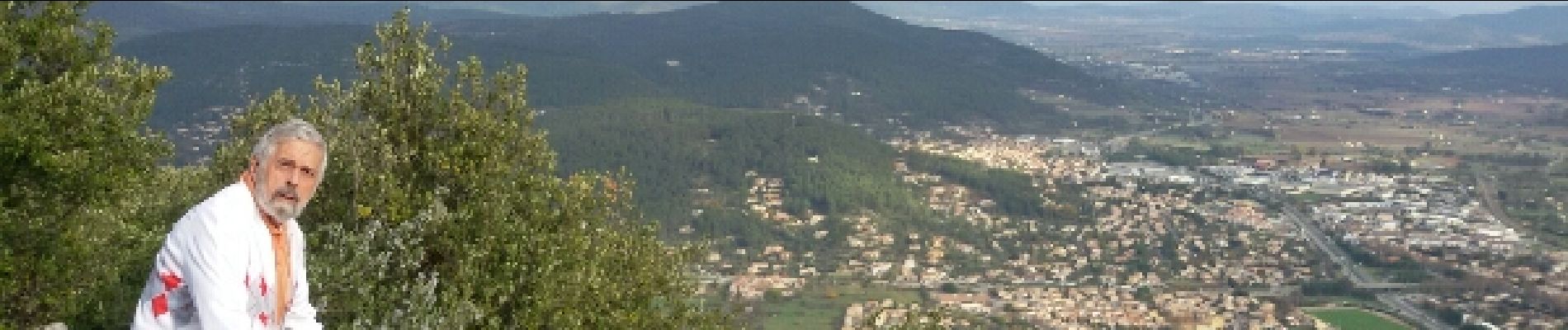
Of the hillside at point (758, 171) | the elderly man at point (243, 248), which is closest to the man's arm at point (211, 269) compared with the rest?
the elderly man at point (243, 248)

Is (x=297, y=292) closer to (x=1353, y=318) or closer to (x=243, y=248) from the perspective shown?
(x=243, y=248)

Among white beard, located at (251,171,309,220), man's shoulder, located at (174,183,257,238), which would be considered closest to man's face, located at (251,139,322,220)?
white beard, located at (251,171,309,220)

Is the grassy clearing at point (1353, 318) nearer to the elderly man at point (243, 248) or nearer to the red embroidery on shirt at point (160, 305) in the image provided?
the elderly man at point (243, 248)

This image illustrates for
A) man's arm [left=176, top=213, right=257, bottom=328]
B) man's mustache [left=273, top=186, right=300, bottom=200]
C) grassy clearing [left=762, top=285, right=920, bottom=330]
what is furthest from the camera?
grassy clearing [left=762, top=285, right=920, bottom=330]

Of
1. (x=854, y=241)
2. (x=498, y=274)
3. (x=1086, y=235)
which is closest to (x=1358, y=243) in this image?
(x=1086, y=235)

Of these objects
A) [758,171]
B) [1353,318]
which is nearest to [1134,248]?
[1353,318]

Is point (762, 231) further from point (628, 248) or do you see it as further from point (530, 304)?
point (530, 304)

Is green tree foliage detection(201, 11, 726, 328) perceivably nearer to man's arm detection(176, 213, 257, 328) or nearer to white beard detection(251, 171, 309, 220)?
white beard detection(251, 171, 309, 220)
